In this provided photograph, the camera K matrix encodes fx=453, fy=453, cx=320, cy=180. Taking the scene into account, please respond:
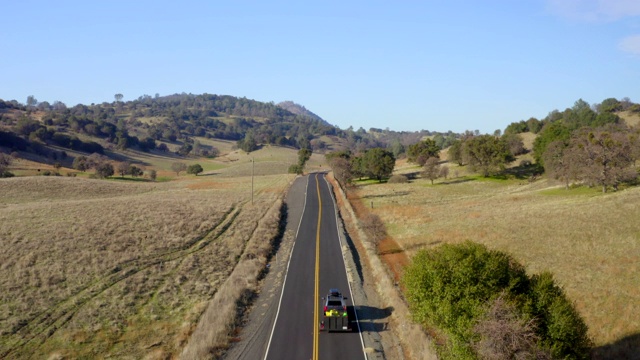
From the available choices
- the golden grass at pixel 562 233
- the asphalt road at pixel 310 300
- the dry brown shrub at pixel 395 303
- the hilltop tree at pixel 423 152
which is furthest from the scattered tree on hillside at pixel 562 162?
the asphalt road at pixel 310 300

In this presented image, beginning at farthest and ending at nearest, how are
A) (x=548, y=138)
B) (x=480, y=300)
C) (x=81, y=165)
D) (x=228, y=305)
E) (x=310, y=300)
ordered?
(x=81, y=165) < (x=548, y=138) < (x=310, y=300) < (x=228, y=305) < (x=480, y=300)

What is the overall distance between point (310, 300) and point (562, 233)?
26.5 metres

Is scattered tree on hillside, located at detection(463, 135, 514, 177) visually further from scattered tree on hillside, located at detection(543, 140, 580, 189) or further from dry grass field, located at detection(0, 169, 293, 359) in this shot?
dry grass field, located at detection(0, 169, 293, 359)

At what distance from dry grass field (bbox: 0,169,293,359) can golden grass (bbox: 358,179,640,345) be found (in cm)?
1988

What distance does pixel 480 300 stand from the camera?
22.8 m

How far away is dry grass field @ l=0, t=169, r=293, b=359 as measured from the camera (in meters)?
27.0

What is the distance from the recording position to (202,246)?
4825cm

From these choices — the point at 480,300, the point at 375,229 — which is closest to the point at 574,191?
the point at 375,229

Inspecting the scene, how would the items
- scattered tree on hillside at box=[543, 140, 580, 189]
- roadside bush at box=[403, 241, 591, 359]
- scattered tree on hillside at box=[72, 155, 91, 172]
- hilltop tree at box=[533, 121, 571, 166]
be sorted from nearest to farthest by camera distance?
1. roadside bush at box=[403, 241, 591, 359]
2. scattered tree on hillside at box=[543, 140, 580, 189]
3. hilltop tree at box=[533, 121, 571, 166]
4. scattered tree on hillside at box=[72, 155, 91, 172]

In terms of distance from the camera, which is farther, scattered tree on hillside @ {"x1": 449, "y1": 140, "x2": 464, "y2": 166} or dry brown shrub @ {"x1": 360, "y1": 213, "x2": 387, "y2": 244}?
scattered tree on hillside @ {"x1": 449, "y1": 140, "x2": 464, "y2": 166}

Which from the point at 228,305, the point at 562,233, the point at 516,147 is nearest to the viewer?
the point at 228,305

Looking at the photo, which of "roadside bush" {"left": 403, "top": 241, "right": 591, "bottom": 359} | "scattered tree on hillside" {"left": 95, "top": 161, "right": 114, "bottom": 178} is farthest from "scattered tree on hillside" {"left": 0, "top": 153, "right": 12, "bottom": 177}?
"roadside bush" {"left": 403, "top": 241, "right": 591, "bottom": 359}

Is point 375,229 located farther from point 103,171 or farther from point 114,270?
point 103,171

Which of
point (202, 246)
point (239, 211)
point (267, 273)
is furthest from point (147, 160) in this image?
point (267, 273)
